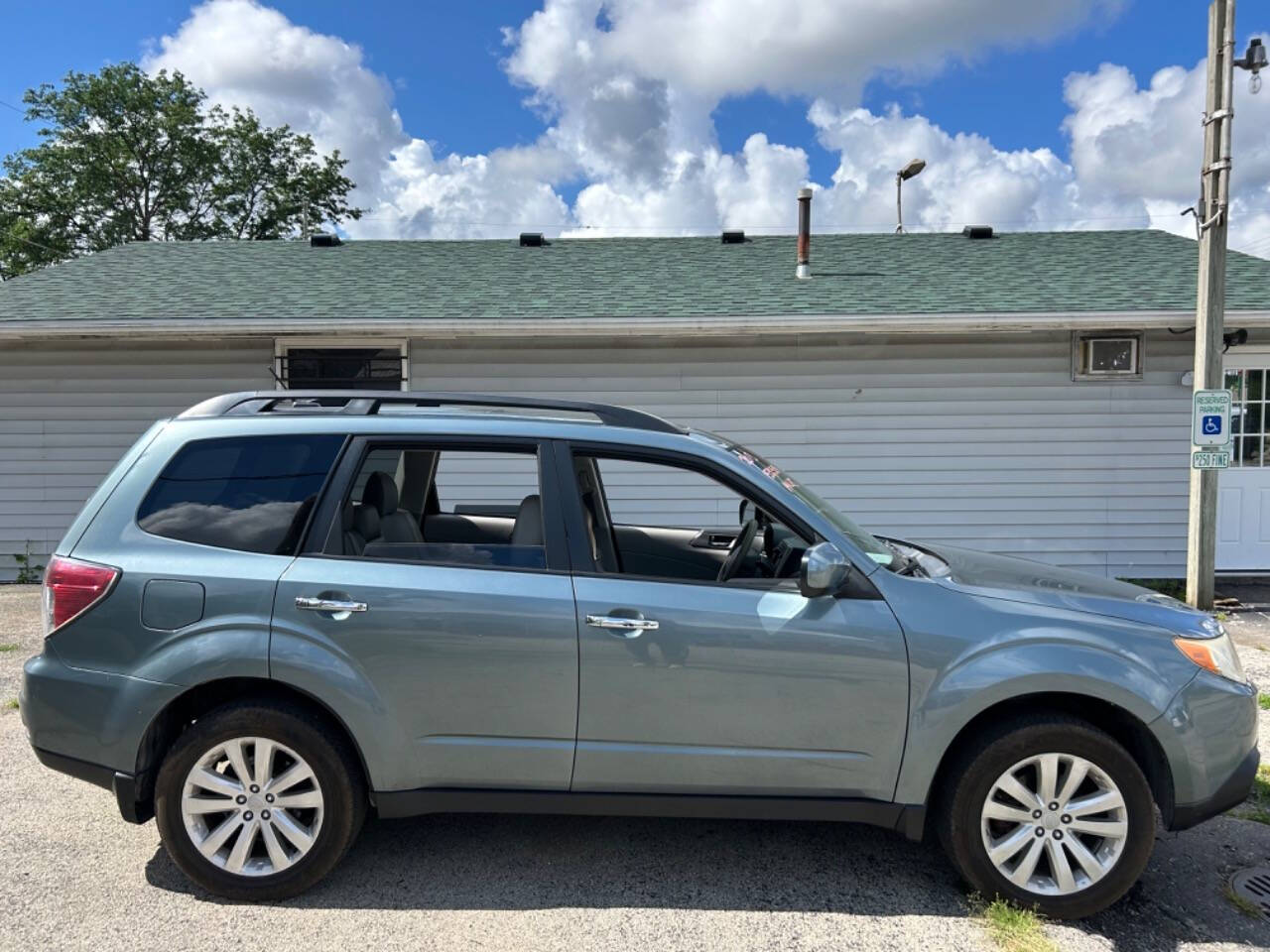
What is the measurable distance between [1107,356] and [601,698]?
7588 millimetres

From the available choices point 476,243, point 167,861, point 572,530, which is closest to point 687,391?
point 476,243

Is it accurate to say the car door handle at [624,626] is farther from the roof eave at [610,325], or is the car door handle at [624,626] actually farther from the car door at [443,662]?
the roof eave at [610,325]

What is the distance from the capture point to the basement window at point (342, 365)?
8.46m

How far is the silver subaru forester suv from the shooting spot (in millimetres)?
2816

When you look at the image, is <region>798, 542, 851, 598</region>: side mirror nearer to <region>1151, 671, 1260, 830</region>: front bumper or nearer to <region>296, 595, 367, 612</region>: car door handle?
<region>1151, 671, 1260, 830</region>: front bumper

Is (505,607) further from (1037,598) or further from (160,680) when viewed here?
A: (1037,598)

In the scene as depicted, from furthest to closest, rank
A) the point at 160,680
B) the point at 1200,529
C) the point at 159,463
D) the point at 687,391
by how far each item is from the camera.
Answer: the point at 687,391, the point at 1200,529, the point at 159,463, the point at 160,680

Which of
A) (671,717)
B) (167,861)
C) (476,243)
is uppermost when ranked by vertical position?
(476,243)

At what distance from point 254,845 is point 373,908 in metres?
0.48

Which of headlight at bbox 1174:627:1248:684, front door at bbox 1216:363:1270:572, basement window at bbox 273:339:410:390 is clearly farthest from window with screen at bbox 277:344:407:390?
front door at bbox 1216:363:1270:572

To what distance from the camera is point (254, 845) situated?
2.93m

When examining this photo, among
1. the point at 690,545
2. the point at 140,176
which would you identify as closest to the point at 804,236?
the point at 690,545

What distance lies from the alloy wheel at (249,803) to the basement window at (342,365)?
5.93 metres

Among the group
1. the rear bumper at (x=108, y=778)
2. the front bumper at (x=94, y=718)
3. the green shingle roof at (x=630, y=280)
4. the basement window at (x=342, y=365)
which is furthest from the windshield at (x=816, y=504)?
the basement window at (x=342, y=365)
